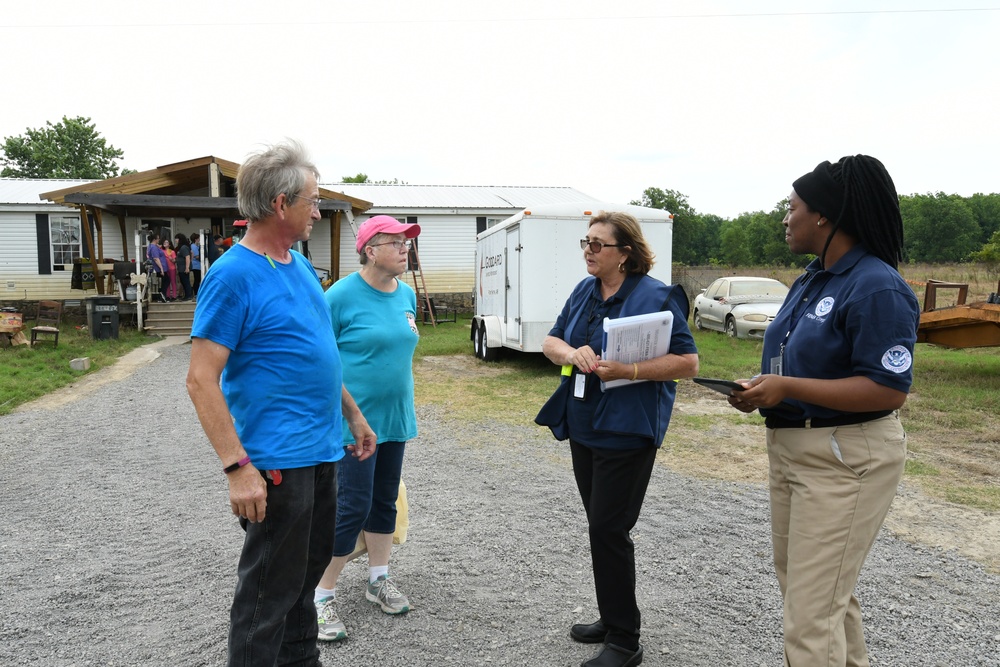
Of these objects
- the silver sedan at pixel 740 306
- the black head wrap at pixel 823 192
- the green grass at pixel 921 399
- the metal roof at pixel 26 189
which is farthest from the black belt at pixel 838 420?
the metal roof at pixel 26 189

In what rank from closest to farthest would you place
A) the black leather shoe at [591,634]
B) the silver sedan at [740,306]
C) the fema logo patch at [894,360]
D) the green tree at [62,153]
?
the fema logo patch at [894,360] → the black leather shoe at [591,634] → the silver sedan at [740,306] → the green tree at [62,153]

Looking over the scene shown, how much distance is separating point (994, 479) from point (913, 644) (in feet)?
11.4

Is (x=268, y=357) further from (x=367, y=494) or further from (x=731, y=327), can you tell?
→ (x=731, y=327)

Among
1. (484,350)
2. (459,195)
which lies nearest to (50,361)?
(484,350)

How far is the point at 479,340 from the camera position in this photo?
14031 millimetres

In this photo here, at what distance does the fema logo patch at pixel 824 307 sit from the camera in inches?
88.2

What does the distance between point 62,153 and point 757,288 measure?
53704 millimetres

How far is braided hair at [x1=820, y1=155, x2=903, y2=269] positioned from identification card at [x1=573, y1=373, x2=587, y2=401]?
1157mm

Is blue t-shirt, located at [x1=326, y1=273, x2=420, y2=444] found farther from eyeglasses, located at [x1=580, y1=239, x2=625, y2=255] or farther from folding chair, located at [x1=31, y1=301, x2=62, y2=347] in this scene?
folding chair, located at [x1=31, y1=301, x2=62, y2=347]

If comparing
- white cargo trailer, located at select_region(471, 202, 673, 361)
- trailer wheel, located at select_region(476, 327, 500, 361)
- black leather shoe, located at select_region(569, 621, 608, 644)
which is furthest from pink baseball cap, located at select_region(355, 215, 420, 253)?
trailer wheel, located at select_region(476, 327, 500, 361)

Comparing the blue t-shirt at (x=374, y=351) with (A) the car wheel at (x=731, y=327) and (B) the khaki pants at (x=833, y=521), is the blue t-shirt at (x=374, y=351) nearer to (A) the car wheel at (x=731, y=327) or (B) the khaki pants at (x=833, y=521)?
(B) the khaki pants at (x=833, y=521)

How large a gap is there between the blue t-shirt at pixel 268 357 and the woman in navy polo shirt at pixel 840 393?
1376 mm

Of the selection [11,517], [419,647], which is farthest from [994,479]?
[11,517]

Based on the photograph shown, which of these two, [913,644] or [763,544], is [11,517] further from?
[913,644]
